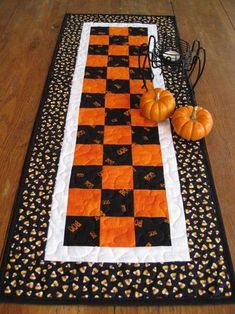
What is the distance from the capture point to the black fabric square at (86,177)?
101 cm

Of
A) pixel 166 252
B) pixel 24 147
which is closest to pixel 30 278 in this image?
pixel 166 252

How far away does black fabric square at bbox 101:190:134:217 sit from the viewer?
94 cm

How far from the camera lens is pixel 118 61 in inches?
58.4

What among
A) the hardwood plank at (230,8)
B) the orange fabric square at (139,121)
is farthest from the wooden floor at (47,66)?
the orange fabric square at (139,121)

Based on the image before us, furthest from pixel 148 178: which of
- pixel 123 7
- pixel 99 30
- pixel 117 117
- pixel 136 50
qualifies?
pixel 123 7

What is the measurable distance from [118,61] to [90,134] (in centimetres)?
A: 50

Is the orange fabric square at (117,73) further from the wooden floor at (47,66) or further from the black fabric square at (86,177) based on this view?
the black fabric square at (86,177)

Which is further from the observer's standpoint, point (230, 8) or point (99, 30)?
point (230, 8)

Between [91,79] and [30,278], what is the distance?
88 centimetres

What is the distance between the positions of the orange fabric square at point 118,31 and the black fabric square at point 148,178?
0.91 m

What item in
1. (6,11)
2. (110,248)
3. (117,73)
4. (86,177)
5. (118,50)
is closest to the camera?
(110,248)

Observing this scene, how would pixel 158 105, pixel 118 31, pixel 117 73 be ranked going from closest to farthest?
pixel 158 105
pixel 117 73
pixel 118 31

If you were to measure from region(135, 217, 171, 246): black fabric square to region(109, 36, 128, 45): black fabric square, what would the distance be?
101 centimetres

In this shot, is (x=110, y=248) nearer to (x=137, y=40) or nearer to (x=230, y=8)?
(x=137, y=40)
